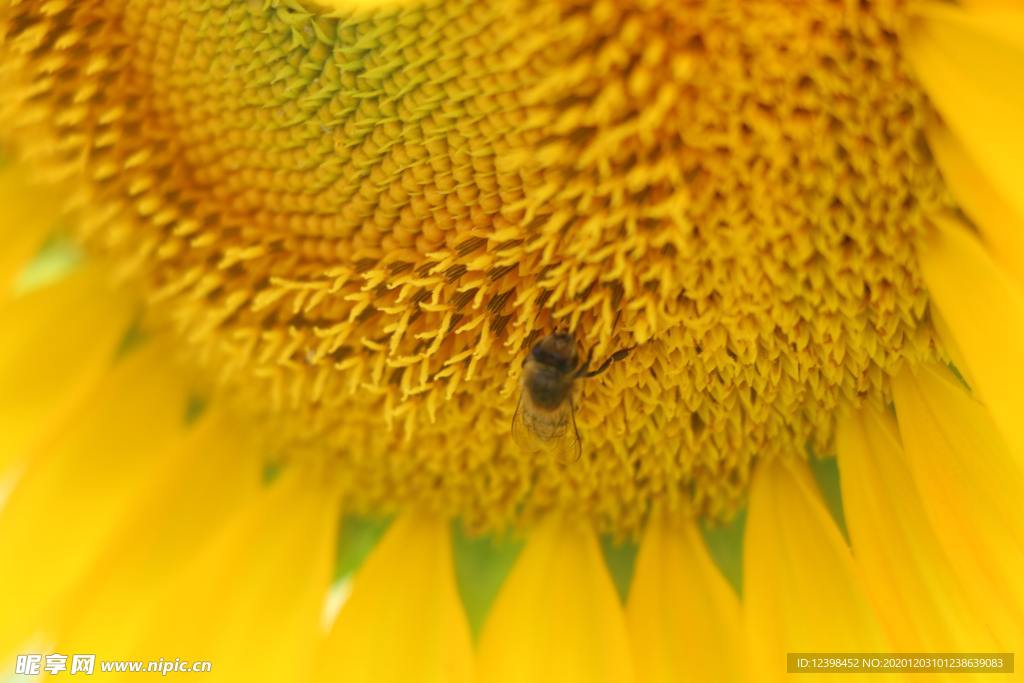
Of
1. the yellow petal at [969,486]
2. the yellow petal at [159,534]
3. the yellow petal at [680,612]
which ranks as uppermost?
the yellow petal at [969,486]

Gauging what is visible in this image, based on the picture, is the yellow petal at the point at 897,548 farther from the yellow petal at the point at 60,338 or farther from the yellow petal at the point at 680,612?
the yellow petal at the point at 60,338

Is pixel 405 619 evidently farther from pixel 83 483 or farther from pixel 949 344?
pixel 949 344

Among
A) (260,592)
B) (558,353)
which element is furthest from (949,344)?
(260,592)

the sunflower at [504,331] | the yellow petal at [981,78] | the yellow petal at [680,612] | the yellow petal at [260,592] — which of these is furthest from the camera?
the yellow petal at [260,592]

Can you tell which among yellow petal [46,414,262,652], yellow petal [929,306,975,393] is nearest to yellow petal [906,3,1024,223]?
yellow petal [929,306,975,393]

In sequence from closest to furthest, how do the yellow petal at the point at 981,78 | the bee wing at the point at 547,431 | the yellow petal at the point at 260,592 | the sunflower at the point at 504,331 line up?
the yellow petal at the point at 981,78
the sunflower at the point at 504,331
the bee wing at the point at 547,431
the yellow petal at the point at 260,592

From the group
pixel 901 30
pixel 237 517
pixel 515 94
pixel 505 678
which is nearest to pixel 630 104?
pixel 515 94

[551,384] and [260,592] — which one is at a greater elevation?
[551,384]

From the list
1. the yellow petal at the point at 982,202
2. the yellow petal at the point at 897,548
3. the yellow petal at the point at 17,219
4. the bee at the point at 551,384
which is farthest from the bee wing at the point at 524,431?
the yellow petal at the point at 17,219
